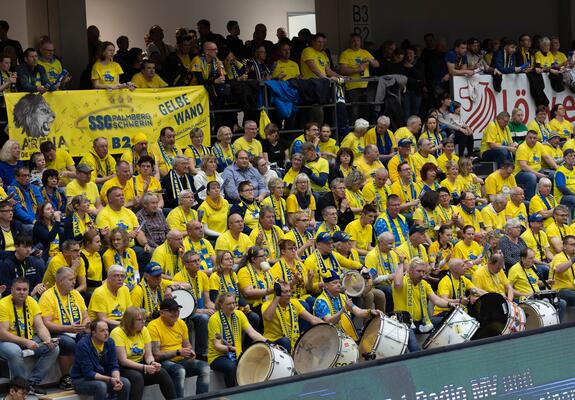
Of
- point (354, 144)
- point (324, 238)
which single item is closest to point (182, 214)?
point (324, 238)

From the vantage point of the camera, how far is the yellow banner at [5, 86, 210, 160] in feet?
55.1

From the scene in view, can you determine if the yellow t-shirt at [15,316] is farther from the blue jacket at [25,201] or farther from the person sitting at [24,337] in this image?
the blue jacket at [25,201]

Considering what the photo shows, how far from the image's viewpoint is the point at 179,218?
15195 mm


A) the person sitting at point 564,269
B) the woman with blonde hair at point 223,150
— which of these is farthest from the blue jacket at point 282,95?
the person sitting at point 564,269

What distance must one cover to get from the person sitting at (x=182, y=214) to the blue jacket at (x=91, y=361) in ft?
11.0

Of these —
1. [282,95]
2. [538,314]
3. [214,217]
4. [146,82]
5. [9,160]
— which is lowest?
[538,314]

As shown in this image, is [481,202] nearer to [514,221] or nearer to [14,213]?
[514,221]

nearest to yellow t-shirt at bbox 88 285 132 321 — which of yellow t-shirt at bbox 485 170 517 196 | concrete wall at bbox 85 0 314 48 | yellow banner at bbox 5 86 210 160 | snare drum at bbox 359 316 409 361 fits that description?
snare drum at bbox 359 316 409 361

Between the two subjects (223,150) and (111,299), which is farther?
(223,150)

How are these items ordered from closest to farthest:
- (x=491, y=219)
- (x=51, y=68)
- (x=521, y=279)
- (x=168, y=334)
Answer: (x=168, y=334) < (x=521, y=279) < (x=51, y=68) < (x=491, y=219)

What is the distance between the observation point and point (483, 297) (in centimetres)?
1430

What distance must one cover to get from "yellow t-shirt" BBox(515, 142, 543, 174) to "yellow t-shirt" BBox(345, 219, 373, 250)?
182 inches

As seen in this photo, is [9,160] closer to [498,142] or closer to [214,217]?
[214,217]

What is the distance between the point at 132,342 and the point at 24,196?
338 centimetres
